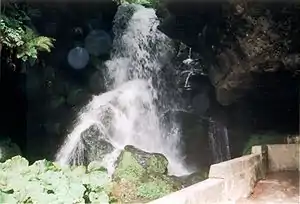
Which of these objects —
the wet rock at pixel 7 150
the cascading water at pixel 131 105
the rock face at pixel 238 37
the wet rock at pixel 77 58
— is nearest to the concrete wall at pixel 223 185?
the rock face at pixel 238 37

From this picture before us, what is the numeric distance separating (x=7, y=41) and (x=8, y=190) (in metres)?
4.12

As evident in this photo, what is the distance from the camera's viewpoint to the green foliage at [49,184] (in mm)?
5273

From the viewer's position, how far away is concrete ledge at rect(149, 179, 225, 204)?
3.96 meters

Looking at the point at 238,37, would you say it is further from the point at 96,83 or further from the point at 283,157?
the point at 96,83

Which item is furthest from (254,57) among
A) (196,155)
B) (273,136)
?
(196,155)

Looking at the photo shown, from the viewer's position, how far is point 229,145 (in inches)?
506

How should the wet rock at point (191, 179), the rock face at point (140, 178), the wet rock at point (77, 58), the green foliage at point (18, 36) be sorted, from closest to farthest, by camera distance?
the green foliage at point (18, 36)
the rock face at point (140, 178)
the wet rock at point (191, 179)
the wet rock at point (77, 58)

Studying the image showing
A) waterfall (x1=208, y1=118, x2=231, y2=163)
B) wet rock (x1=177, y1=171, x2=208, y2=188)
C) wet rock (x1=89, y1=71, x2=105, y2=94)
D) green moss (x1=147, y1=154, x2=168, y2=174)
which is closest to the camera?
wet rock (x1=177, y1=171, x2=208, y2=188)

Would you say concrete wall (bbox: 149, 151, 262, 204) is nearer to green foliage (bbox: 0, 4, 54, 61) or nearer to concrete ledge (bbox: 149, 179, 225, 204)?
concrete ledge (bbox: 149, 179, 225, 204)

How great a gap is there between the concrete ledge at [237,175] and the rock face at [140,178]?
8.14 ft

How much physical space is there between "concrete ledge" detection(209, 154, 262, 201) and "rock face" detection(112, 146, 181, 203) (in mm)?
2481

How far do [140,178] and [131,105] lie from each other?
5133 millimetres

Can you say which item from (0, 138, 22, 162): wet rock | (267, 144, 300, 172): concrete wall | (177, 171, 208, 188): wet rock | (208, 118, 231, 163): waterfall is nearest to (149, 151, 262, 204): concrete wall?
(267, 144, 300, 172): concrete wall

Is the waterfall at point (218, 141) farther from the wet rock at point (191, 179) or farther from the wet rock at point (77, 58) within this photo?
the wet rock at point (77, 58)
